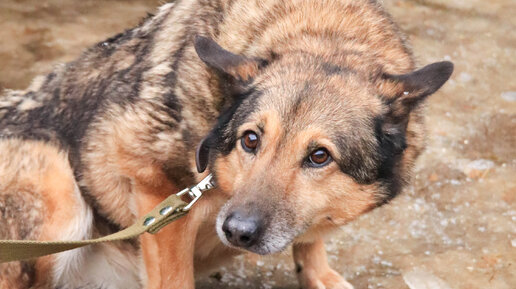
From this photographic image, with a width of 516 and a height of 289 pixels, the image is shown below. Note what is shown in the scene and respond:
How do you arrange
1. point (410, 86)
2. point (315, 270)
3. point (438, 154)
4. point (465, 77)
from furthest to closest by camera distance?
point (465, 77) → point (438, 154) → point (315, 270) → point (410, 86)

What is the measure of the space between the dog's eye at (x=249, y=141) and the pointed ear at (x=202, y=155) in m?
0.22

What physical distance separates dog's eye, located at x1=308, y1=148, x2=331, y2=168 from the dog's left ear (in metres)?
0.37

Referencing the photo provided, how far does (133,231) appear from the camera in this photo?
3.25 m

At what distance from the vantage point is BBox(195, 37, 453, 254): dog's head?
3.16 metres

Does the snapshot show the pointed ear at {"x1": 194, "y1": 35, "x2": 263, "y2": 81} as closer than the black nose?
No

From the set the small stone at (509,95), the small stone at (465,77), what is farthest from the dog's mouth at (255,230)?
the small stone at (465,77)

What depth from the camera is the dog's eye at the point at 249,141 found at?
3.25 meters

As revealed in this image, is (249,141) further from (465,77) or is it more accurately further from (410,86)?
(465,77)

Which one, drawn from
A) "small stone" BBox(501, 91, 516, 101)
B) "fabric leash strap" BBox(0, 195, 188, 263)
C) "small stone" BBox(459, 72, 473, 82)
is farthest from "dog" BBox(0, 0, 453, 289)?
"small stone" BBox(459, 72, 473, 82)

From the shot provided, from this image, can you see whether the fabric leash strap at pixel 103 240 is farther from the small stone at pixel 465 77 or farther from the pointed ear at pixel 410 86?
the small stone at pixel 465 77

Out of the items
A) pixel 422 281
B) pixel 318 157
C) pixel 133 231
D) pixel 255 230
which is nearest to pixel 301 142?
pixel 318 157

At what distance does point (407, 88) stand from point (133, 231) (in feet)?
4.80

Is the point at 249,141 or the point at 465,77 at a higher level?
the point at 249,141

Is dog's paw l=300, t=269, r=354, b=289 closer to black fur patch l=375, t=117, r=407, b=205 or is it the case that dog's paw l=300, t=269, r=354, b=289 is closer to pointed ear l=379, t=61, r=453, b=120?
black fur patch l=375, t=117, r=407, b=205
